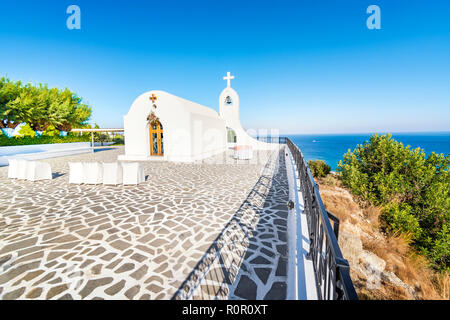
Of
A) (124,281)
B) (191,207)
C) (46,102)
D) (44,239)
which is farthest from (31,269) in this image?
(46,102)

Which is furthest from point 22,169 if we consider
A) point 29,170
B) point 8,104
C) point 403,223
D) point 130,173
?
point 8,104

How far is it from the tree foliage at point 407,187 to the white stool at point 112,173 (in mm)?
12225

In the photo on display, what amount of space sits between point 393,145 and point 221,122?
14.0 metres

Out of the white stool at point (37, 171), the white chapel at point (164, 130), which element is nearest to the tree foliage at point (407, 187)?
the white chapel at point (164, 130)

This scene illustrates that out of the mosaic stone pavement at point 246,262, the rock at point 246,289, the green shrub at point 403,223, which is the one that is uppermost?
the mosaic stone pavement at point 246,262

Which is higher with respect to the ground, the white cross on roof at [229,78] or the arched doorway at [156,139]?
the white cross on roof at [229,78]

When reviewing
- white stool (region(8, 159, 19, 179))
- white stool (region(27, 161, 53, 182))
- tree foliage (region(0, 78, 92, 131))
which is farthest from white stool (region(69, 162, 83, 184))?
tree foliage (region(0, 78, 92, 131))

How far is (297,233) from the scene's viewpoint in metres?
3.63

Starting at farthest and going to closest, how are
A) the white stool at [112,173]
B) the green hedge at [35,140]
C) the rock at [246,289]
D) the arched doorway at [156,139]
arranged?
1. the green hedge at [35,140]
2. the arched doorway at [156,139]
3. the white stool at [112,173]
4. the rock at [246,289]

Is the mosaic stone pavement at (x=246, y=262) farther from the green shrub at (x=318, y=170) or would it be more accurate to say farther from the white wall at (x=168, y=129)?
the green shrub at (x=318, y=170)

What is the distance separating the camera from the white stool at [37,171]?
7.86 m

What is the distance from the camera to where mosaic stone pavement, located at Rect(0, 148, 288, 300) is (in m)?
2.51

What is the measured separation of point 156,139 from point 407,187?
1657 cm

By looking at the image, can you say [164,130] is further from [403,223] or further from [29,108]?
[29,108]
